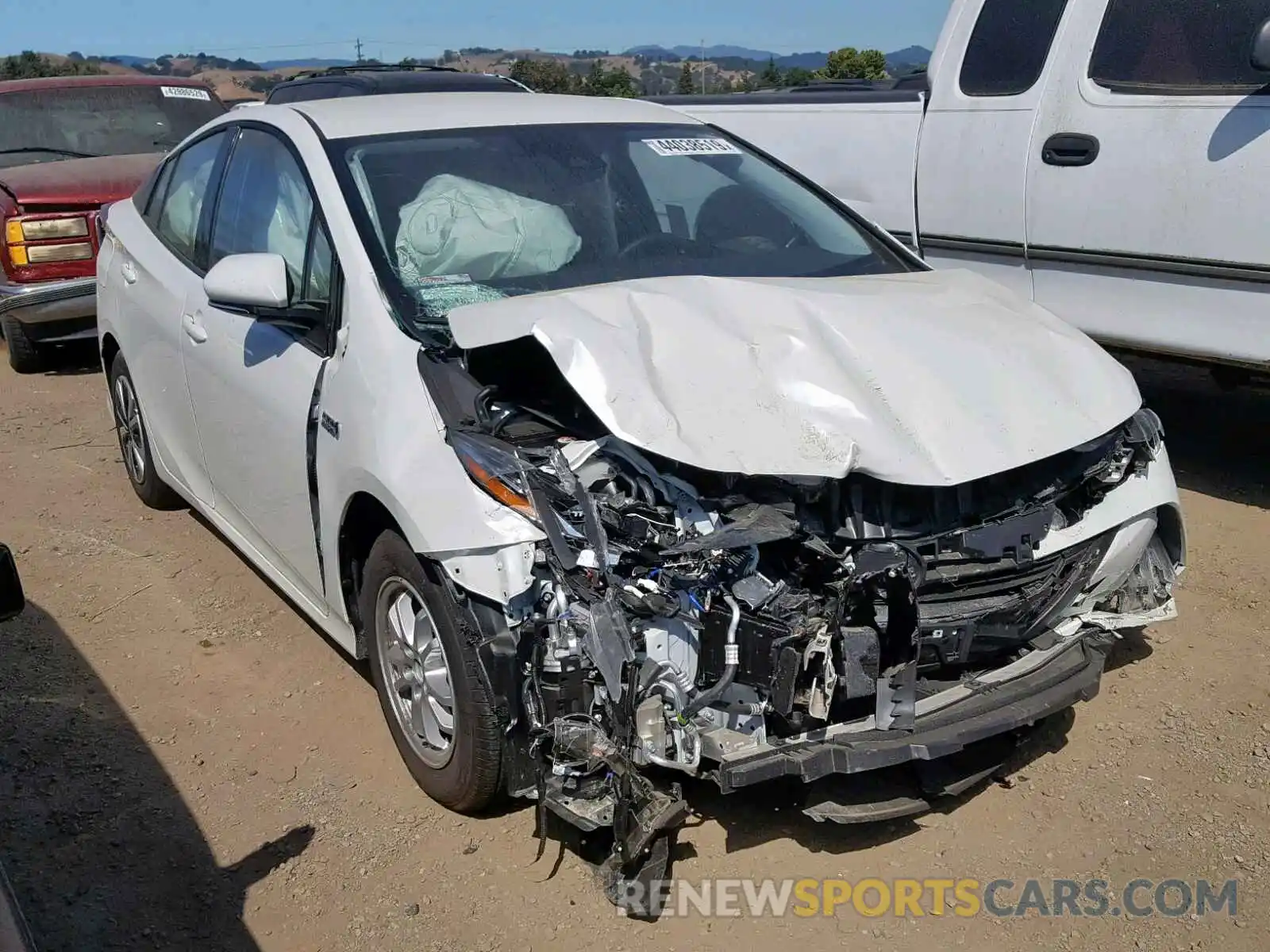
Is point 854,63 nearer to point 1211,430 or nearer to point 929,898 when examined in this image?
point 1211,430

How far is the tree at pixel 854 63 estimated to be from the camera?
1420cm

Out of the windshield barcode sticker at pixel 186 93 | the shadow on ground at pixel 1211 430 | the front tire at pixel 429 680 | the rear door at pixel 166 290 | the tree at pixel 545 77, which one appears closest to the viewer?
the front tire at pixel 429 680

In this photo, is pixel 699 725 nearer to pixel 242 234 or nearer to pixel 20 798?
pixel 20 798

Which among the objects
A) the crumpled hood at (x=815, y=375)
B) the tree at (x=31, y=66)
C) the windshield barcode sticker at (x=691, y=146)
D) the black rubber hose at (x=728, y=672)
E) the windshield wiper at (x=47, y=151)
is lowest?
the tree at (x=31, y=66)

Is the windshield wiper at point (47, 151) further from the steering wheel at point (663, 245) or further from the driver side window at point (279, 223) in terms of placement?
the steering wheel at point (663, 245)

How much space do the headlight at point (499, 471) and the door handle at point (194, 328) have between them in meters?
1.63

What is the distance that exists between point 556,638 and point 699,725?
0.39 m

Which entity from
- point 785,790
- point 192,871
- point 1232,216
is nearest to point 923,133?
point 1232,216

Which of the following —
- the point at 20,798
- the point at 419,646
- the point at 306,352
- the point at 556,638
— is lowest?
the point at 20,798

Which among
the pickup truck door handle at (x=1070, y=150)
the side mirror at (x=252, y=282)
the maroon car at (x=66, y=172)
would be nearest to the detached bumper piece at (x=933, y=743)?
the side mirror at (x=252, y=282)

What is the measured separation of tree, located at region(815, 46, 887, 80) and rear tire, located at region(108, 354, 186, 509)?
404 inches

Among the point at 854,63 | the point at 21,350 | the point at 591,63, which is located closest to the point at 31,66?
the point at 591,63

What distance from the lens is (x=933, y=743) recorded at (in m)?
2.82

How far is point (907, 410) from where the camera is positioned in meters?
2.95
